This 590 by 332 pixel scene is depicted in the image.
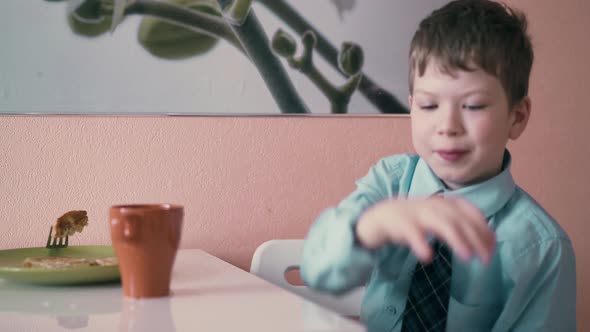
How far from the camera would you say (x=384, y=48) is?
4.83 feet

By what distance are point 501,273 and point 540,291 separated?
6cm

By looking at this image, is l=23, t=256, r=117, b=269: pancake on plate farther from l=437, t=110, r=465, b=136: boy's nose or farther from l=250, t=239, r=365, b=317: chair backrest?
l=437, t=110, r=465, b=136: boy's nose

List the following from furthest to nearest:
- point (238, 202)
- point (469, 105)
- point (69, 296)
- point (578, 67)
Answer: point (578, 67), point (238, 202), point (469, 105), point (69, 296)

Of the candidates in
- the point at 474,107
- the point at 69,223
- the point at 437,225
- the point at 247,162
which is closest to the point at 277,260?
the point at 247,162

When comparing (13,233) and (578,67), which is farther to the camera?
(578,67)

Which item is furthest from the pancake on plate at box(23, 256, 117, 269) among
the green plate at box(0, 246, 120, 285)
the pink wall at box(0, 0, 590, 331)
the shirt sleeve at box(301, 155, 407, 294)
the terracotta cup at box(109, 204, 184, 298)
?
the pink wall at box(0, 0, 590, 331)

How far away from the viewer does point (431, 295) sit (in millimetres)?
1018

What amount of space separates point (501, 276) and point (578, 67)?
765mm

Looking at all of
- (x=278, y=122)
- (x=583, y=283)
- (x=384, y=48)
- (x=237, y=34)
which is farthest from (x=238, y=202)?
(x=583, y=283)

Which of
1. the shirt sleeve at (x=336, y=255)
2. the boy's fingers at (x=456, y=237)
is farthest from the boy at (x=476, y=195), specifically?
the boy's fingers at (x=456, y=237)

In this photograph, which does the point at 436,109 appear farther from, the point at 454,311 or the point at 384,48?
the point at 384,48

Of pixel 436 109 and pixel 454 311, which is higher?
pixel 436 109

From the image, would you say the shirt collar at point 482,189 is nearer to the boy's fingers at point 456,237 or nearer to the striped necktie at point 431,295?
the striped necktie at point 431,295

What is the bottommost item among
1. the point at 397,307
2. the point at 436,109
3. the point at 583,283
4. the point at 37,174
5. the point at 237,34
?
the point at 583,283
